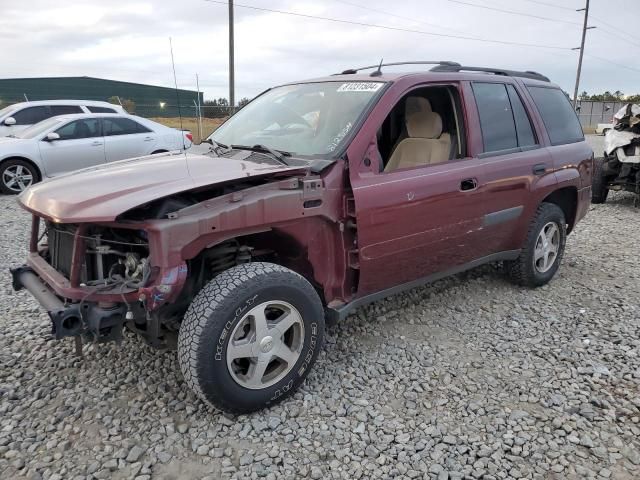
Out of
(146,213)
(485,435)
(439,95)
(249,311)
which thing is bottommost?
(485,435)

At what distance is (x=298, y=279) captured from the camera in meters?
2.79

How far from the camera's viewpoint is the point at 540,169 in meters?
4.26

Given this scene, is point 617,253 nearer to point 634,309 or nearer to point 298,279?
point 634,309

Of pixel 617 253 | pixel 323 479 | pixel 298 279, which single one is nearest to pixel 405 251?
pixel 298 279

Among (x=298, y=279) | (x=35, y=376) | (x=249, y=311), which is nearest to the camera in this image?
(x=249, y=311)

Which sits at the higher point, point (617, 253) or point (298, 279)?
point (298, 279)

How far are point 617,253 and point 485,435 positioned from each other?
4337 millimetres

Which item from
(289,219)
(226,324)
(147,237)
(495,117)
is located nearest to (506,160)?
(495,117)

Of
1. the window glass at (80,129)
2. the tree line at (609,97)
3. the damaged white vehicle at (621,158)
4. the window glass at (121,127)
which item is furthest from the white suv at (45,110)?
the tree line at (609,97)

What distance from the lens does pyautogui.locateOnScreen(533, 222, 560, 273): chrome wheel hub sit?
4.58 meters

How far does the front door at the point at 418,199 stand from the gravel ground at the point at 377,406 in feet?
1.88

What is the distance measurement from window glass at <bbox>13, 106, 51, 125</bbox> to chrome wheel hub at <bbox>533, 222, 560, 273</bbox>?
1056 centimetres

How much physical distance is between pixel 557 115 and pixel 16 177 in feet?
28.7

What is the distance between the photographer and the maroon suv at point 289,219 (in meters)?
2.48
